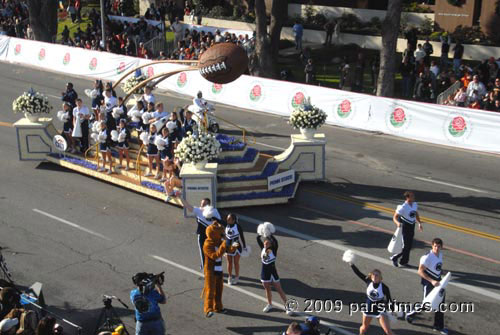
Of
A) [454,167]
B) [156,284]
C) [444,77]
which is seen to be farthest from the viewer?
[444,77]

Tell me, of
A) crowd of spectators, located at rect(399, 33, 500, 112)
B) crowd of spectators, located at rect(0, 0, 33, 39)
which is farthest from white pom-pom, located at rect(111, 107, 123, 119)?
crowd of spectators, located at rect(0, 0, 33, 39)

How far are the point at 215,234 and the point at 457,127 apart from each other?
43.4 feet

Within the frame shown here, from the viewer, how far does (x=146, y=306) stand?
912cm

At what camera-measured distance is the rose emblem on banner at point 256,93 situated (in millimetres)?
26766

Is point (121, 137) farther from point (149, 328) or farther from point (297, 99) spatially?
point (297, 99)

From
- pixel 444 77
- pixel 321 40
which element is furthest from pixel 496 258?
pixel 321 40

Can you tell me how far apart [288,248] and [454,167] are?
7959 mm

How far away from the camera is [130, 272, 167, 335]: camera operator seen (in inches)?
358

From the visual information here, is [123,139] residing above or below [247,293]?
above

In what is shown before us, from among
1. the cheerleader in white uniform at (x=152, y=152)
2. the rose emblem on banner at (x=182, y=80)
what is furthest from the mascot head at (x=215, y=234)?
the rose emblem on banner at (x=182, y=80)

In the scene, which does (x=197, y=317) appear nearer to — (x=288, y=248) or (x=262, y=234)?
(x=262, y=234)

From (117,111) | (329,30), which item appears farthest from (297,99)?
(329,30)

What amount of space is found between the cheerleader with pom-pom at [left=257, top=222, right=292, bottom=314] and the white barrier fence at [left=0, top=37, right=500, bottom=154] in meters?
12.3

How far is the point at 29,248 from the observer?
45.4 ft
